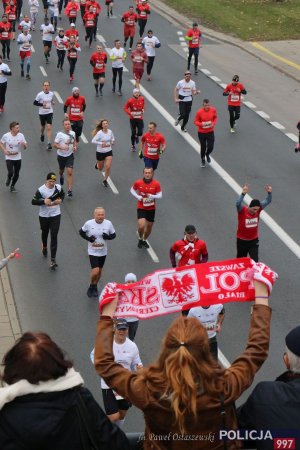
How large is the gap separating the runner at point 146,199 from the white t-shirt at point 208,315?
559 cm

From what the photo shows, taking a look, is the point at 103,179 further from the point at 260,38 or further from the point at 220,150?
the point at 260,38

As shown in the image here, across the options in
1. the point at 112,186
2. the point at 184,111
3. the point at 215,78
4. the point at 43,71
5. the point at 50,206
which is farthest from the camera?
the point at 43,71

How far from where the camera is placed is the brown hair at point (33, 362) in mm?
4273

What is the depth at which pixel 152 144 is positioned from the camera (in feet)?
69.8

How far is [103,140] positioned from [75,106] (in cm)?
287

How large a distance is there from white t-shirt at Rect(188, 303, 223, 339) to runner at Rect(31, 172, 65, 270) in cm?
516

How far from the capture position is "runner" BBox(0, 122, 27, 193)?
805 inches

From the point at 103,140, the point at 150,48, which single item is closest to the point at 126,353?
the point at 103,140

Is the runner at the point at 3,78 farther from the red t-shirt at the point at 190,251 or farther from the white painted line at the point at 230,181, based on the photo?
the red t-shirt at the point at 190,251

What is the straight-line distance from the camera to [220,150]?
80.5ft

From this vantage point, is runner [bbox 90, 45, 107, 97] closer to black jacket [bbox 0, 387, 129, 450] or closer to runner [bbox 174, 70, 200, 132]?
runner [bbox 174, 70, 200, 132]

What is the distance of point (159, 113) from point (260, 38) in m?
12.9

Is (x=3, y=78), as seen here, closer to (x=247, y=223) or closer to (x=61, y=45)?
(x=61, y=45)

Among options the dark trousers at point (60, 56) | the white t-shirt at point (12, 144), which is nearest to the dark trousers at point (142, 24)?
the dark trousers at point (60, 56)
